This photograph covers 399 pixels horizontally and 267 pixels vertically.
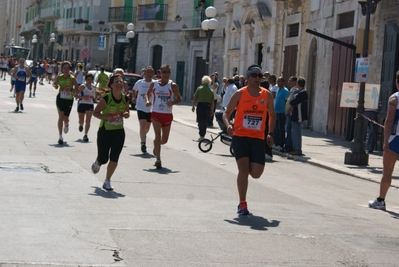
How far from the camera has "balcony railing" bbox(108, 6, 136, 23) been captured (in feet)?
188

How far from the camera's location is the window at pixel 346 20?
26.4 metres

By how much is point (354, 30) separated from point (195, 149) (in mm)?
8472

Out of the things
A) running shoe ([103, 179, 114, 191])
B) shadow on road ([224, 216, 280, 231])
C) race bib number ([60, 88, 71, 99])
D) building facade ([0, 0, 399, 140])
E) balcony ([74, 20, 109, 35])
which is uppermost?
balcony ([74, 20, 109, 35])

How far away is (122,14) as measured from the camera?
191 feet

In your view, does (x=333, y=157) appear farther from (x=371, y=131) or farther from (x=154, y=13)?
(x=154, y=13)

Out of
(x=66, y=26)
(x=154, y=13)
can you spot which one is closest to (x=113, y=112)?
(x=154, y=13)

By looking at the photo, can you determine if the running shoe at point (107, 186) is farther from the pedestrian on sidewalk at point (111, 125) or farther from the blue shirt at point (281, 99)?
the blue shirt at point (281, 99)

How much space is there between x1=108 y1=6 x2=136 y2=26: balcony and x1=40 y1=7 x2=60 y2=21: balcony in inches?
857

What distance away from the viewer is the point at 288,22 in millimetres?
32375

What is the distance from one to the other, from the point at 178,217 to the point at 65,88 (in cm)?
955

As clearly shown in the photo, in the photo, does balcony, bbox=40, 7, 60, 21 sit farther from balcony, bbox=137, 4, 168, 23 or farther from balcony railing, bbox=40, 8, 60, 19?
balcony, bbox=137, 4, 168, 23

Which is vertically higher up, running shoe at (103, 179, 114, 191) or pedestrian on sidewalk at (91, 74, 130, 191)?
pedestrian on sidewalk at (91, 74, 130, 191)

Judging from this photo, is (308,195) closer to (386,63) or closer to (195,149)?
(195,149)

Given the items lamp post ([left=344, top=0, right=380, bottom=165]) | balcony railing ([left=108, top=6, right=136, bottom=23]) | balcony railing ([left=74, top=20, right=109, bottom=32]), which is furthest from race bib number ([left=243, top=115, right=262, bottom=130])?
balcony railing ([left=74, top=20, right=109, bottom=32])
